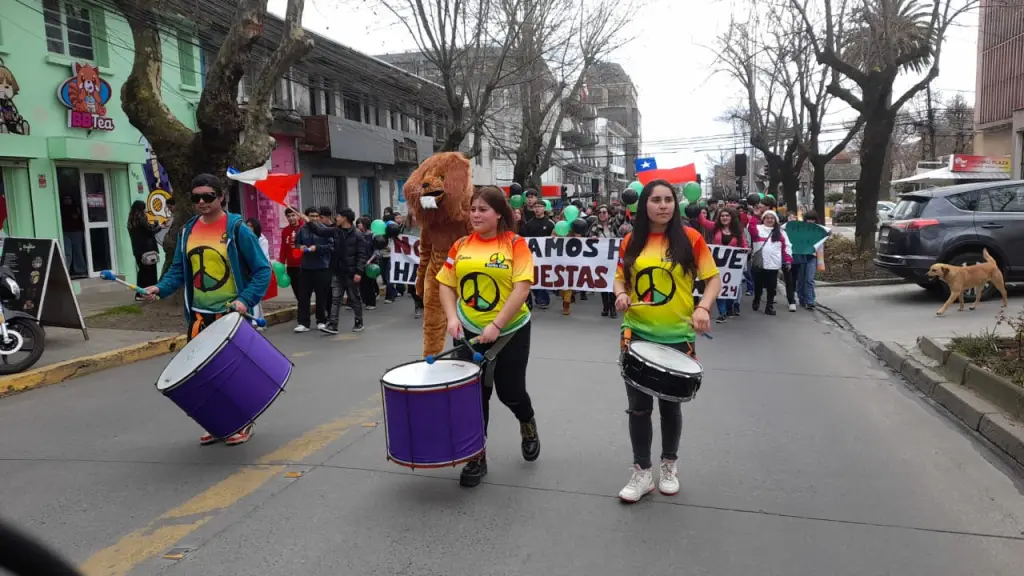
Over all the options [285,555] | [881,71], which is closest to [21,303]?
[285,555]

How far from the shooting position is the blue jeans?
37.4 feet

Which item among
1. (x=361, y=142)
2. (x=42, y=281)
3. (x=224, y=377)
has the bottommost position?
(x=224, y=377)

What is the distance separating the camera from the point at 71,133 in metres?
13.2

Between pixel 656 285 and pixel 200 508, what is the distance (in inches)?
101

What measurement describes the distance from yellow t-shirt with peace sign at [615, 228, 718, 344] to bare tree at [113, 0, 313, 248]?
25.5ft

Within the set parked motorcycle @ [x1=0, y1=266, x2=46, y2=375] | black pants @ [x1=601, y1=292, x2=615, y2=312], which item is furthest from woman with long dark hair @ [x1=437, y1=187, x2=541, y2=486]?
black pants @ [x1=601, y1=292, x2=615, y2=312]

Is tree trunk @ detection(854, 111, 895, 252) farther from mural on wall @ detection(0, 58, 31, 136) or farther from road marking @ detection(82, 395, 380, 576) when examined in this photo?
mural on wall @ detection(0, 58, 31, 136)


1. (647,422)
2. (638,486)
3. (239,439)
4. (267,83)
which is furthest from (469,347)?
(267,83)

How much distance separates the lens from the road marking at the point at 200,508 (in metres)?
3.35

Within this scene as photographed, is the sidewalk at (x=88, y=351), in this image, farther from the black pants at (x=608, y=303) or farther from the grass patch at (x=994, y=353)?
the grass patch at (x=994, y=353)

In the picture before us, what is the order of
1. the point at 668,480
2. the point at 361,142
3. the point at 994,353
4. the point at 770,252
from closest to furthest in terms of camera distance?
the point at 668,480 < the point at 994,353 < the point at 770,252 < the point at 361,142

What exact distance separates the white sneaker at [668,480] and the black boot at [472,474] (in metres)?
0.96

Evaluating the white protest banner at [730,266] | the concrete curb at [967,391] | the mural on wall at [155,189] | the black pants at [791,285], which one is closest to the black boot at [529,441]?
the concrete curb at [967,391]

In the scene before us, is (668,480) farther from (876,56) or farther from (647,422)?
(876,56)
